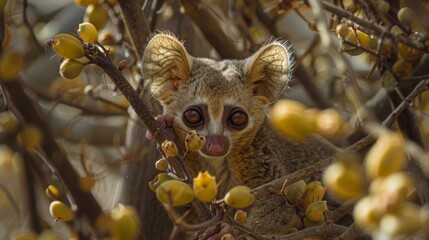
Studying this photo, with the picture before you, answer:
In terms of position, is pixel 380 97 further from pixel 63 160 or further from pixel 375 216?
pixel 375 216

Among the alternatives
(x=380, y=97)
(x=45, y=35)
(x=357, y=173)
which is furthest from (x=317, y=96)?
(x=357, y=173)

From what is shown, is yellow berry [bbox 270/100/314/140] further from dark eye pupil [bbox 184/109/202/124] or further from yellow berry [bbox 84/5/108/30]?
dark eye pupil [bbox 184/109/202/124]

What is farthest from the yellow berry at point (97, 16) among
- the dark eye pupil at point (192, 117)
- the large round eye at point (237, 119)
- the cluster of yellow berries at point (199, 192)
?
the cluster of yellow berries at point (199, 192)

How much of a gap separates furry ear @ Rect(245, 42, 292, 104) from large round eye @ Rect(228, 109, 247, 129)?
0.36 metres

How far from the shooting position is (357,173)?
2.13 m

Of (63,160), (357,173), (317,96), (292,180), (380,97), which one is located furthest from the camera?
(317,96)

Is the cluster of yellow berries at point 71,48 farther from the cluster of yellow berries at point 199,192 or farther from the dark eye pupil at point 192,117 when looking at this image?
the dark eye pupil at point 192,117

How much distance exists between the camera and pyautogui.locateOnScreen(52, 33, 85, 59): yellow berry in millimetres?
3227

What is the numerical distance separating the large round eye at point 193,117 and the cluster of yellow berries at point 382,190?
304 centimetres

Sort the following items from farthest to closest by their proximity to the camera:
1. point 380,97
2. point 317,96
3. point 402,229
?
point 317,96 < point 380,97 < point 402,229

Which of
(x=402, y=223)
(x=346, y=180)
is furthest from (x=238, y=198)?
(x=402, y=223)

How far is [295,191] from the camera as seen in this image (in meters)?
3.63

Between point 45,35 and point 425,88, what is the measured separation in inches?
180

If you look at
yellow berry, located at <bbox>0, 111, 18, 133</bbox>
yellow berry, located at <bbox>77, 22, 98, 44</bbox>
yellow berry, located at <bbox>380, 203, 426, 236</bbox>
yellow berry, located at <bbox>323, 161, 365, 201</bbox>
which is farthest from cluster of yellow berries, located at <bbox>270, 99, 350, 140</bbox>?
yellow berry, located at <bbox>0, 111, 18, 133</bbox>
